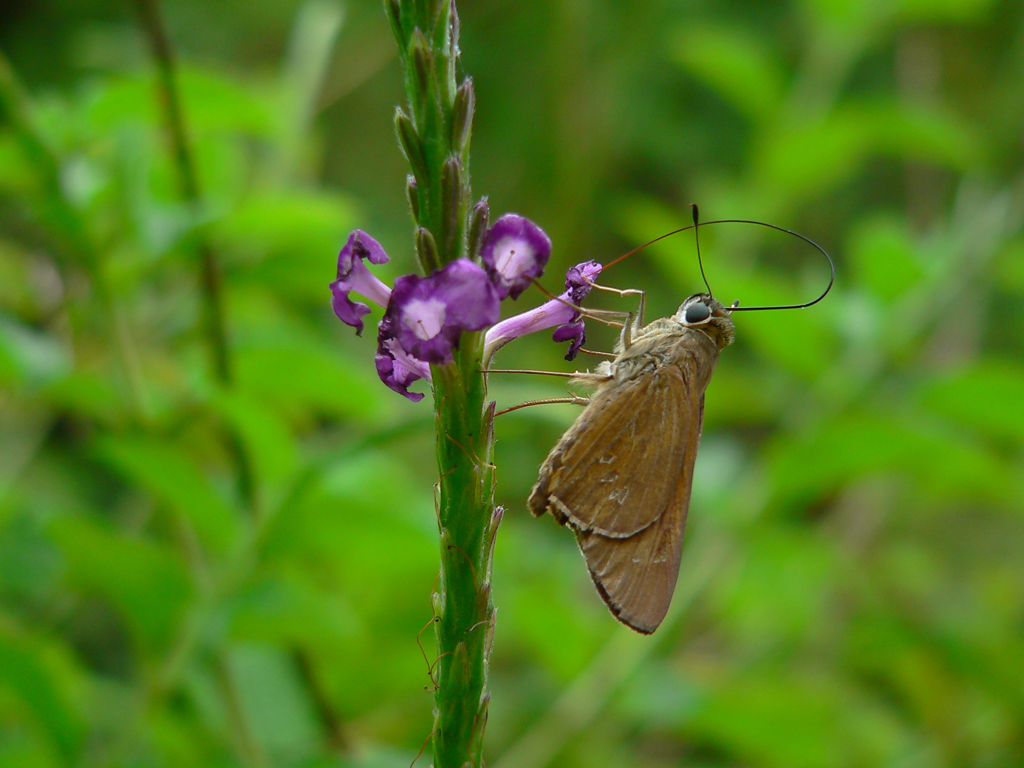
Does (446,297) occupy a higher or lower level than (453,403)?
higher

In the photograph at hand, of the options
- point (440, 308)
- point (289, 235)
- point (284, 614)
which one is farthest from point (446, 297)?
point (289, 235)

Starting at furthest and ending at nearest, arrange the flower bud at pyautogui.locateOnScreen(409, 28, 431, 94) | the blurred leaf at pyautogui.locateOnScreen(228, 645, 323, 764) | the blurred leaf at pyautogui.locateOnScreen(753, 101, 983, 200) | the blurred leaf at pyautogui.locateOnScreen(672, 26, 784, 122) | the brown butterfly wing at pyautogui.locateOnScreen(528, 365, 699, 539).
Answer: the blurred leaf at pyautogui.locateOnScreen(672, 26, 784, 122), the blurred leaf at pyautogui.locateOnScreen(753, 101, 983, 200), the blurred leaf at pyautogui.locateOnScreen(228, 645, 323, 764), the brown butterfly wing at pyautogui.locateOnScreen(528, 365, 699, 539), the flower bud at pyautogui.locateOnScreen(409, 28, 431, 94)

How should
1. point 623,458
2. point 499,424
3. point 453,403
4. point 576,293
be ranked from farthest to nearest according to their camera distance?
point 499,424 < point 623,458 < point 576,293 < point 453,403

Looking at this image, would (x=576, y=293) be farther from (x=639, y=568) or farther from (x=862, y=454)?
(x=862, y=454)

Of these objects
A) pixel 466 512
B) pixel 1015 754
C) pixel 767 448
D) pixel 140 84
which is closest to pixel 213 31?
Answer: pixel 140 84

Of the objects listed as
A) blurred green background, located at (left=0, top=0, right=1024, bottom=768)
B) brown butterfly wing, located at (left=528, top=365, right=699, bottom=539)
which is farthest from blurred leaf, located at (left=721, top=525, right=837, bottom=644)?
brown butterfly wing, located at (left=528, top=365, right=699, bottom=539)

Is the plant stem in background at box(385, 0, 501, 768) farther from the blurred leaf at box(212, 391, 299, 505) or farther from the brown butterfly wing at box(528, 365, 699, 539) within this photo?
the blurred leaf at box(212, 391, 299, 505)

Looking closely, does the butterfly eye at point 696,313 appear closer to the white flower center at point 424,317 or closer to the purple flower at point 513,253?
the purple flower at point 513,253
